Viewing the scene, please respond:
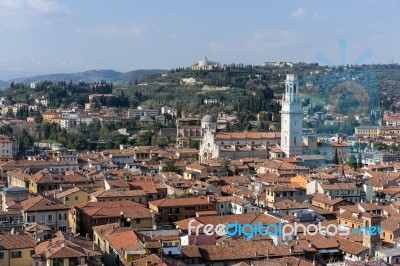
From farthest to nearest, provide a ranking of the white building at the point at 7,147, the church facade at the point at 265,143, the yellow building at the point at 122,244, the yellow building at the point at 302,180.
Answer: the church facade at the point at 265,143, the white building at the point at 7,147, the yellow building at the point at 302,180, the yellow building at the point at 122,244

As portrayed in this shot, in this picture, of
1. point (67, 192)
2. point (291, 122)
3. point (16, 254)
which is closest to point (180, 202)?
point (67, 192)

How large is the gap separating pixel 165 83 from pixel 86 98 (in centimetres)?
1599

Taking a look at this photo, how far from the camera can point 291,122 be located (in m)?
45.2

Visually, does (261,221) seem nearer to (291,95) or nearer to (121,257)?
(121,257)

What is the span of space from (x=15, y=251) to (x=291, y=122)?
32.1 m

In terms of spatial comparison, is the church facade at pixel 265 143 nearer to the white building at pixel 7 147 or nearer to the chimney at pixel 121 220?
the white building at pixel 7 147

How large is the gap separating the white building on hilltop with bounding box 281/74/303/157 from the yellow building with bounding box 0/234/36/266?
101ft

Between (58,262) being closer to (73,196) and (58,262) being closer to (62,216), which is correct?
(62,216)

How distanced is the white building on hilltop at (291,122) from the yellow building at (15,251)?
30.7 m

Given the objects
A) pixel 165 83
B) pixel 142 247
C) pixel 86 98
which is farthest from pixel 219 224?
pixel 165 83

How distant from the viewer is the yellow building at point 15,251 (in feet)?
48.3

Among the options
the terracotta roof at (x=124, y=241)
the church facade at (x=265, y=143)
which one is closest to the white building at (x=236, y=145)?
the church facade at (x=265, y=143)

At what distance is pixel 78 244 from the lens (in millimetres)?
16047

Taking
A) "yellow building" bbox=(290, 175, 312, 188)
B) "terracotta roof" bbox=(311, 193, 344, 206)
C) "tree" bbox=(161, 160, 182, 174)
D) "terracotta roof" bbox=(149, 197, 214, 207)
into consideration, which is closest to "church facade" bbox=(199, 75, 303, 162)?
"tree" bbox=(161, 160, 182, 174)
